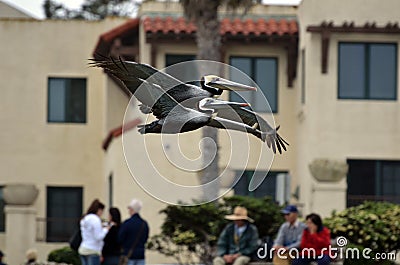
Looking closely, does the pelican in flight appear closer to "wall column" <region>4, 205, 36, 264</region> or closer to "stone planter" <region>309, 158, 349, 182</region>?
"stone planter" <region>309, 158, 349, 182</region>

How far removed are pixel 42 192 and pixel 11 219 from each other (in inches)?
179

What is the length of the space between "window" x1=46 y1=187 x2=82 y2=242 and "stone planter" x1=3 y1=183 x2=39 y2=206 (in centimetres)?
218

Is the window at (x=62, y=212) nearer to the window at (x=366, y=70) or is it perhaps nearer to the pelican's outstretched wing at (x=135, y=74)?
the window at (x=366, y=70)

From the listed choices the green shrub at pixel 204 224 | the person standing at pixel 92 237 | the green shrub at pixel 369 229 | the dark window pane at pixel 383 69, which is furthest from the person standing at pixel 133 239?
the dark window pane at pixel 383 69

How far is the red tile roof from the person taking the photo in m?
29.8

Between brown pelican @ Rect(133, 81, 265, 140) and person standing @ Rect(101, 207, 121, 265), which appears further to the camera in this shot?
person standing @ Rect(101, 207, 121, 265)

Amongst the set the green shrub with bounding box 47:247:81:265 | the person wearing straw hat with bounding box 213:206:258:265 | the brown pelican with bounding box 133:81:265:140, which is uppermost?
the brown pelican with bounding box 133:81:265:140

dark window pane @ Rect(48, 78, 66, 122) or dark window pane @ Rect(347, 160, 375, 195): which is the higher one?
dark window pane @ Rect(48, 78, 66, 122)

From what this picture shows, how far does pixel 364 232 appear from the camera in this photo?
20.2 m

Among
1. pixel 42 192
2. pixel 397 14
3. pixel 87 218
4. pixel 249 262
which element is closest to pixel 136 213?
pixel 87 218

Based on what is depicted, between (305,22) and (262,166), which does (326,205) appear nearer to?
(305,22)

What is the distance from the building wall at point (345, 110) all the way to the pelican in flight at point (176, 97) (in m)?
19.4

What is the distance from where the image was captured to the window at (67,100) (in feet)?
115

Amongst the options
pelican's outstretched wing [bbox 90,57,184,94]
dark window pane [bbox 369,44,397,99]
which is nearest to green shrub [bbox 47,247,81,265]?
dark window pane [bbox 369,44,397,99]
